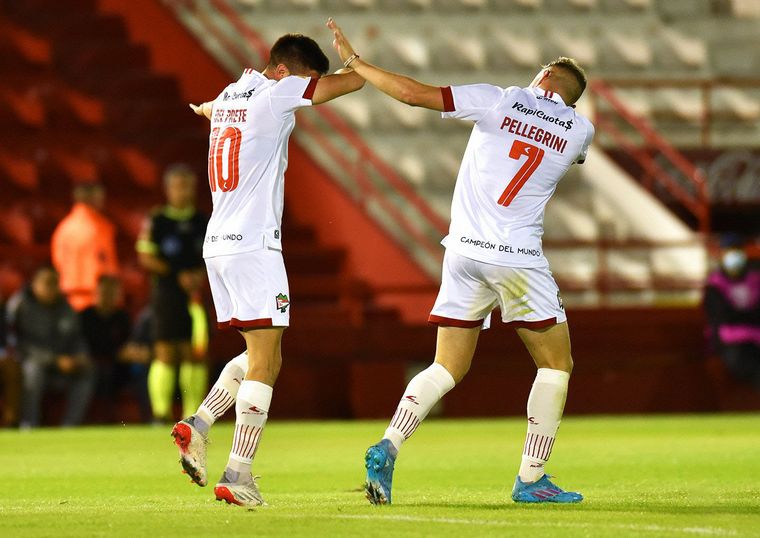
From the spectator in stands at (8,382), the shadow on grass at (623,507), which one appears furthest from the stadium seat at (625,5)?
the shadow on grass at (623,507)

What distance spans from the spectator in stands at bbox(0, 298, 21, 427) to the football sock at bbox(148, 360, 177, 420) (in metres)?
1.44

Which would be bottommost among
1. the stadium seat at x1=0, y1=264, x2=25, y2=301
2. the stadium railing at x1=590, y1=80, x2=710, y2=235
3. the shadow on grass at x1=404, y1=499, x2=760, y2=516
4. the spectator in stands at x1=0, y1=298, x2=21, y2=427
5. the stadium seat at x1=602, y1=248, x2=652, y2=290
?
the spectator in stands at x1=0, y1=298, x2=21, y2=427

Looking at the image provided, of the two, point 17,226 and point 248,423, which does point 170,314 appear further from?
point 248,423

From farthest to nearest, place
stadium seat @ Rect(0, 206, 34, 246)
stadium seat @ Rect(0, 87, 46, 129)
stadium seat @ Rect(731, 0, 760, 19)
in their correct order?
stadium seat @ Rect(731, 0, 760, 19)
stadium seat @ Rect(0, 87, 46, 129)
stadium seat @ Rect(0, 206, 34, 246)

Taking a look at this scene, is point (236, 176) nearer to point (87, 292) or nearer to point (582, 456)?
point (582, 456)

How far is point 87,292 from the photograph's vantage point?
16812mm

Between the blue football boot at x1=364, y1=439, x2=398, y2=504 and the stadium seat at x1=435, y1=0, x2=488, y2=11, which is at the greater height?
the stadium seat at x1=435, y1=0, x2=488, y2=11

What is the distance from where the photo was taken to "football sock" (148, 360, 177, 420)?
50.5 feet

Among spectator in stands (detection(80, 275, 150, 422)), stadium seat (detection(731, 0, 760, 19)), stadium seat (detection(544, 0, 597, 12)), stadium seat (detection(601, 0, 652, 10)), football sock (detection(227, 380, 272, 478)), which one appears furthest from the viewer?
stadium seat (detection(731, 0, 760, 19))

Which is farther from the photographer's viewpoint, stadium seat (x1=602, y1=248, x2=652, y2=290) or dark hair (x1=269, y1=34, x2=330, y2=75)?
stadium seat (x1=602, y1=248, x2=652, y2=290)

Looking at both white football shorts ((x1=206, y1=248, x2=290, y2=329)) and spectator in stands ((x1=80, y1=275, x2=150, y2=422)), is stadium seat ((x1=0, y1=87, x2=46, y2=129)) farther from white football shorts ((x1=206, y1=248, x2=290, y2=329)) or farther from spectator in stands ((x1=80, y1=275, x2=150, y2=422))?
white football shorts ((x1=206, y1=248, x2=290, y2=329))

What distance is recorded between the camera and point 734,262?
58.4 feet

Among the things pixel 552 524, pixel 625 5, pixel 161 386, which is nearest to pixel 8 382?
pixel 161 386

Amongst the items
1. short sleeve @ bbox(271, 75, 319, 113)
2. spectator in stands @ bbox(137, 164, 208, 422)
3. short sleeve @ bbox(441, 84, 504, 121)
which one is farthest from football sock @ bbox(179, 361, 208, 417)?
short sleeve @ bbox(441, 84, 504, 121)
